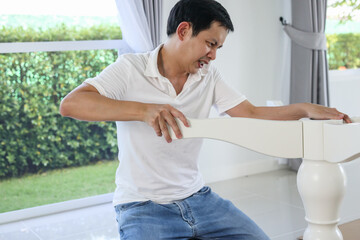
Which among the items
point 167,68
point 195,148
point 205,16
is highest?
point 205,16

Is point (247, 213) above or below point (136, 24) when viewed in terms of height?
below

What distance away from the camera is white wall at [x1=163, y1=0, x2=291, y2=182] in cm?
421

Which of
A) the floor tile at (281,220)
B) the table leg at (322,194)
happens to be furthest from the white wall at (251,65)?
the table leg at (322,194)

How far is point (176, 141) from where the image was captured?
1.86m

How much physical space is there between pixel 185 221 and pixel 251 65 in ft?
9.32

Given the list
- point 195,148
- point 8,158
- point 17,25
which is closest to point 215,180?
point 8,158

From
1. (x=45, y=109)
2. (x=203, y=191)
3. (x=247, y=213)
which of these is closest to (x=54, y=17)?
(x=45, y=109)

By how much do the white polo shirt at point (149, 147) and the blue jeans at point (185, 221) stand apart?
52 mm

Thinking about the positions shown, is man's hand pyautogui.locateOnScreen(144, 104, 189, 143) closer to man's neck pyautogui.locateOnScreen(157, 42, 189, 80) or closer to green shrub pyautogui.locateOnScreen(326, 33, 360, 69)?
man's neck pyautogui.locateOnScreen(157, 42, 189, 80)

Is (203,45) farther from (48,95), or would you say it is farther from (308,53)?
(308,53)

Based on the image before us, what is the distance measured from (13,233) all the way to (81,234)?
459 mm

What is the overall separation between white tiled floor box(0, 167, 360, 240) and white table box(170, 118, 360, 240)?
1.81 meters

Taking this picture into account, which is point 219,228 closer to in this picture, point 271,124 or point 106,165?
point 271,124

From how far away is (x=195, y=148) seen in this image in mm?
1933
